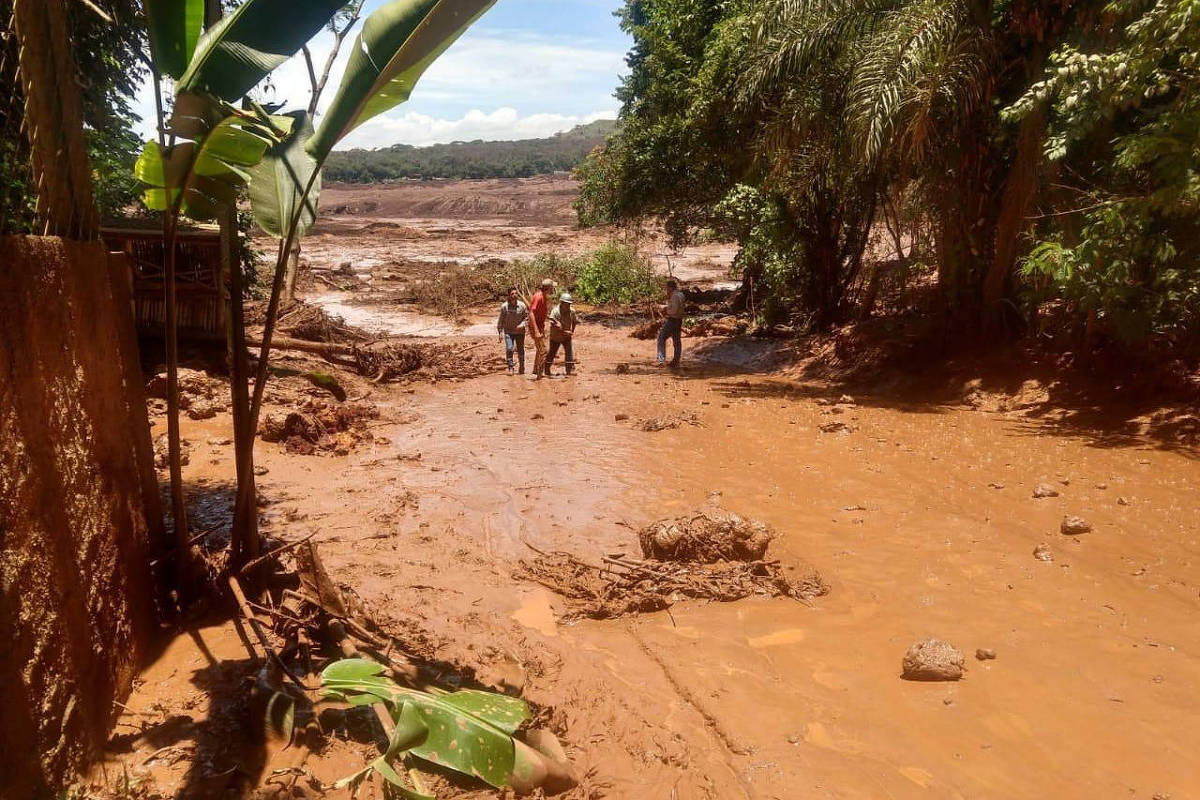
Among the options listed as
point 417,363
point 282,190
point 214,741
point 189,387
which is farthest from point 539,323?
point 214,741

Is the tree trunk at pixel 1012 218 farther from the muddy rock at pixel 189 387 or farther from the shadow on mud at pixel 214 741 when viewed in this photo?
the muddy rock at pixel 189 387

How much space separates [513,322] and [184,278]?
489 cm

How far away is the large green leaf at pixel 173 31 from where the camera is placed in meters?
3.20

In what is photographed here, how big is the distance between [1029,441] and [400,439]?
22.1 ft

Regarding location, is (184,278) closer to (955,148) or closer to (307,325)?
(307,325)

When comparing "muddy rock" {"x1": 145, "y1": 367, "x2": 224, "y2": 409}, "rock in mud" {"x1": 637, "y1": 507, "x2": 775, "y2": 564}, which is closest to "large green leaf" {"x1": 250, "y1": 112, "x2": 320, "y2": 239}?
"rock in mud" {"x1": 637, "y1": 507, "x2": 775, "y2": 564}

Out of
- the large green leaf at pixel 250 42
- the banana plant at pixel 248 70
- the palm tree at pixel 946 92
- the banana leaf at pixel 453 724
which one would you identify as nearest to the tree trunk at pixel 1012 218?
the palm tree at pixel 946 92

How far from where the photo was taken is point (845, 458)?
315 inches

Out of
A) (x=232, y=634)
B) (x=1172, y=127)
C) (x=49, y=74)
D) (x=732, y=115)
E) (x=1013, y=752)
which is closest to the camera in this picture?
(x=49, y=74)

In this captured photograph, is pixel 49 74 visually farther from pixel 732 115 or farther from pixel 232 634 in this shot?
pixel 732 115

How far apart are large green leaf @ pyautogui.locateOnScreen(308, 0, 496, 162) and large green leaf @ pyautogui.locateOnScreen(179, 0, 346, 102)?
25 cm

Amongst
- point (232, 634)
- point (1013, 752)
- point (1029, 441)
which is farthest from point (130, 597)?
point (1029, 441)

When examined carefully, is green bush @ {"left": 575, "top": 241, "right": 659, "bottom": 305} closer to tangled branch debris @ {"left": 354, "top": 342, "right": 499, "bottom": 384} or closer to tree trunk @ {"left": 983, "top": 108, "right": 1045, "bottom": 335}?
tangled branch debris @ {"left": 354, "top": 342, "right": 499, "bottom": 384}

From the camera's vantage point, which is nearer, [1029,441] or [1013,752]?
[1013,752]
